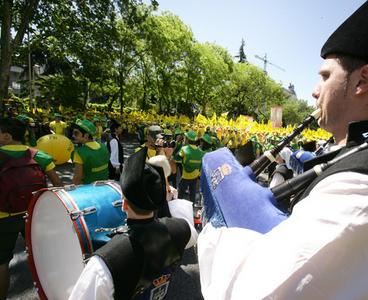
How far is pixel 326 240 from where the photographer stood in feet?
2.13

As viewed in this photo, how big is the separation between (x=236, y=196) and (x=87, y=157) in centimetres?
351

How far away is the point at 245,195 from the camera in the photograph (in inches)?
44.0

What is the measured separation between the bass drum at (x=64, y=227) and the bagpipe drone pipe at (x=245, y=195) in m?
1.43

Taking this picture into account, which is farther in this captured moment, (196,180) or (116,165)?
(196,180)

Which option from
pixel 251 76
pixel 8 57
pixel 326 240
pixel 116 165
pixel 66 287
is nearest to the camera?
pixel 326 240

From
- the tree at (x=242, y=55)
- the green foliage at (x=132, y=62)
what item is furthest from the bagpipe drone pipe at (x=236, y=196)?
the tree at (x=242, y=55)

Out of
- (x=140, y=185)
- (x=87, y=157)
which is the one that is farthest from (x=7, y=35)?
(x=140, y=185)

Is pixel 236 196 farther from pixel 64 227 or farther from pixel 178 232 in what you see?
pixel 64 227

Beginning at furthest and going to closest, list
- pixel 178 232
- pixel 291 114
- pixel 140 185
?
pixel 291 114 < pixel 178 232 < pixel 140 185

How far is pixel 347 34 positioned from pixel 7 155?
315 centimetres

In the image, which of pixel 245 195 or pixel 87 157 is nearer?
pixel 245 195

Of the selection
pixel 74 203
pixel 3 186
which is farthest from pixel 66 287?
pixel 3 186

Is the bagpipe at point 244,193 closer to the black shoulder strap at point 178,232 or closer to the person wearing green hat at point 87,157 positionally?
the black shoulder strap at point 178,232

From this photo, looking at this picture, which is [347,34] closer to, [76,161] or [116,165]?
[76,161]
